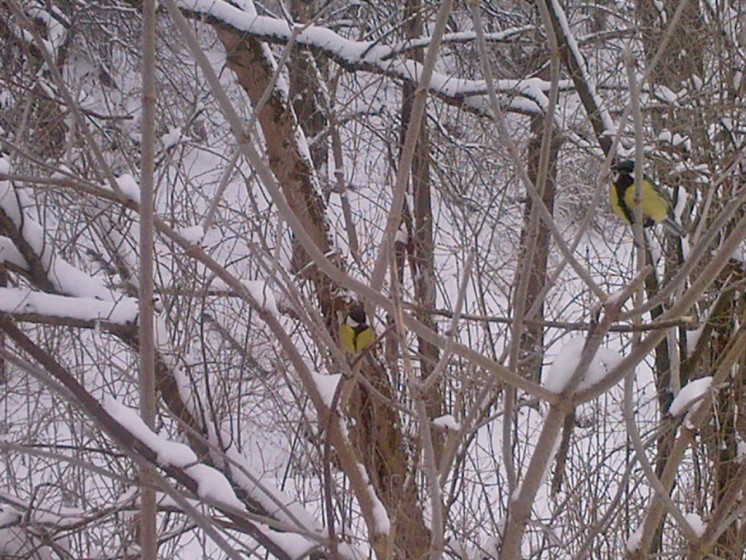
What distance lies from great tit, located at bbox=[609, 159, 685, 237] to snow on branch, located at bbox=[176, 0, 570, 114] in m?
1.34

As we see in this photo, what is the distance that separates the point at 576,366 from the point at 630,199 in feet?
3.44

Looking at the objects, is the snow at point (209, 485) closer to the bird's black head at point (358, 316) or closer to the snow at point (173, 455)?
the snow at point (173, 455)

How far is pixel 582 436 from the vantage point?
3525 millimetres

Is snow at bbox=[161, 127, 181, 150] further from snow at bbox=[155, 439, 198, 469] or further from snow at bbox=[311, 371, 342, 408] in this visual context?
snow at bbox=[155, 439, 198, 469]

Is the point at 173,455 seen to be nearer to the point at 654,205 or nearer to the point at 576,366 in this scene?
the point at 576,366

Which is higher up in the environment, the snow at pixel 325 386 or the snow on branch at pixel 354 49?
the snow on branch at pixel 354 49

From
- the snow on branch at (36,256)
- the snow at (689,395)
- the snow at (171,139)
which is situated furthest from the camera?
the snow at (171,139)

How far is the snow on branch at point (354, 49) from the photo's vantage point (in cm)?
367

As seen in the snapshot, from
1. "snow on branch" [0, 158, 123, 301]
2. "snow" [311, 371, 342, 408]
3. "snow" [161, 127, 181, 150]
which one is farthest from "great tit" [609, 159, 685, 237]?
"snow" [161, 127, 181, 150]

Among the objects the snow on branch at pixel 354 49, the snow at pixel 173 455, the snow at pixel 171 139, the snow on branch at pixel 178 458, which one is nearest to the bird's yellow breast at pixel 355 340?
the snow on branch at pixel 178 458

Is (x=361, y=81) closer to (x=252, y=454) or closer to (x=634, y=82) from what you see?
(x=252, y=454)

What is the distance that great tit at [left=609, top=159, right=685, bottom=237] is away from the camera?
83.7 inches

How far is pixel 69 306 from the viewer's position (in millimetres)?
2529

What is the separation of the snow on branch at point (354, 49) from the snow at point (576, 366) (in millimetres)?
2521
